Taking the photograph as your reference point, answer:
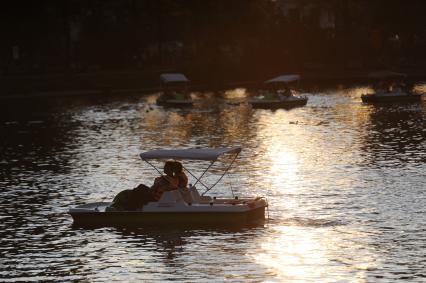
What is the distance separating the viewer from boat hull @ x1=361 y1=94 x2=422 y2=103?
395 feet

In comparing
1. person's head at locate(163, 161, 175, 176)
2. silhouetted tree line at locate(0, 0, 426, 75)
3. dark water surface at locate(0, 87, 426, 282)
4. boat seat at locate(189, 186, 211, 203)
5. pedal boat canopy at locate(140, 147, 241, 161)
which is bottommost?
dark water surface at locate(0, 87, 426, 282)

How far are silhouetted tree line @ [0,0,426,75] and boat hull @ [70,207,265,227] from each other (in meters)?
105

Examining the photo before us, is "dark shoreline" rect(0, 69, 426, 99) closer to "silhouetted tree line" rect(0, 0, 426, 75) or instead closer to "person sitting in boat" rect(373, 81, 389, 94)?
"silhouetted tree line" rect(0, 0, 426, 75)

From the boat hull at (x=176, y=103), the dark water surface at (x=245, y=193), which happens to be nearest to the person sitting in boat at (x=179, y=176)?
the dark water surface at (x=245, y=193)

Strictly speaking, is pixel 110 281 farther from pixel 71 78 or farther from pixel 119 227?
pixel 71 78

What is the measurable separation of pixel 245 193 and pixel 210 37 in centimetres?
11679

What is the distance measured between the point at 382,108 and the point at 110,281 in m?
78.7

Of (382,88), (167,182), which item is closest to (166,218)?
(167,182)

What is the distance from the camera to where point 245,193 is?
56.8 m

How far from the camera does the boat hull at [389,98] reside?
120 meters

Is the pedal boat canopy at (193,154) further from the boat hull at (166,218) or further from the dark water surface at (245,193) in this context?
the dark water surface at (245,193)

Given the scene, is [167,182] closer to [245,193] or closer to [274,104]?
[245,193]

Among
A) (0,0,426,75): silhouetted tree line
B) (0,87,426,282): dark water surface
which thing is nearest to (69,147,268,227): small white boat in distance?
(0,87,426,282): dark water surface

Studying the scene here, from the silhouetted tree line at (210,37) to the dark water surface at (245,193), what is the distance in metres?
51.1
